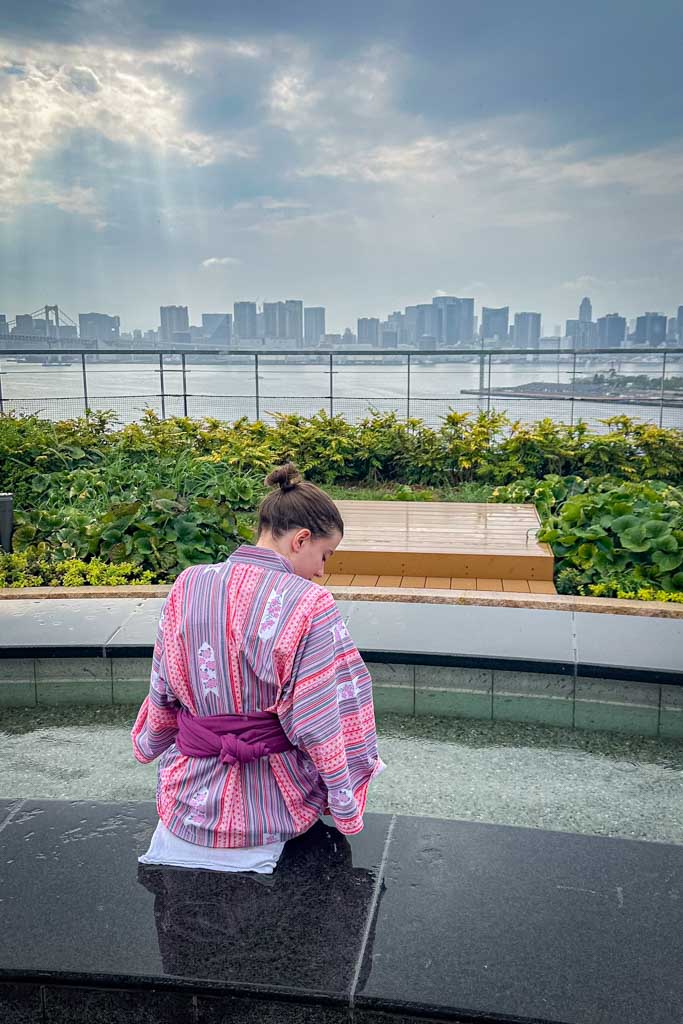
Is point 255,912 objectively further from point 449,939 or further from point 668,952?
point 668,952

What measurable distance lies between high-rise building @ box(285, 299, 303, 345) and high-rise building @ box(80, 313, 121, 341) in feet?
9.52

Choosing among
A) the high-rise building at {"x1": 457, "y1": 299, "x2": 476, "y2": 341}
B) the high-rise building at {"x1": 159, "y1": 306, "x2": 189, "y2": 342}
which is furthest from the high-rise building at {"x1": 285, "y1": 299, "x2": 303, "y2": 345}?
the high-rise building at {"x1": 457, "y1": 299, "x2": 476, "y2": 341}

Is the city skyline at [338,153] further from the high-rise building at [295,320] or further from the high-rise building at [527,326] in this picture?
the high-rise building at [295,320]

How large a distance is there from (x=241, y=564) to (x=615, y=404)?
8894 mm

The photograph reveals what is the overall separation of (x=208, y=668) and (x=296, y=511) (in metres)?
0.40

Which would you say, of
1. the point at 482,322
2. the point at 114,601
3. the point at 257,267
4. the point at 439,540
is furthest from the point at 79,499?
the point at 257,267

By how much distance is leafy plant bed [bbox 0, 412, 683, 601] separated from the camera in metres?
5.15

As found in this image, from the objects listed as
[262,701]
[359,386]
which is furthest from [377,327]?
[262,701]

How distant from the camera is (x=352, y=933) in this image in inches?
67.7

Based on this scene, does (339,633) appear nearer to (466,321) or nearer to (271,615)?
(271,615)

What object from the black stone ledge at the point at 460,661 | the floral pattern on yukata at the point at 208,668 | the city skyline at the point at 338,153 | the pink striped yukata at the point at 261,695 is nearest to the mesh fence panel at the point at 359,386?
the city skyline at the point at 338,153

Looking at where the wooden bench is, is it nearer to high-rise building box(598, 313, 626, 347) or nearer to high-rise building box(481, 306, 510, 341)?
high-rise building box(481, 306, 510, 341)

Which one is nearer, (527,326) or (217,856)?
(217,856)

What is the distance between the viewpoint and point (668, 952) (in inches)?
65.2
